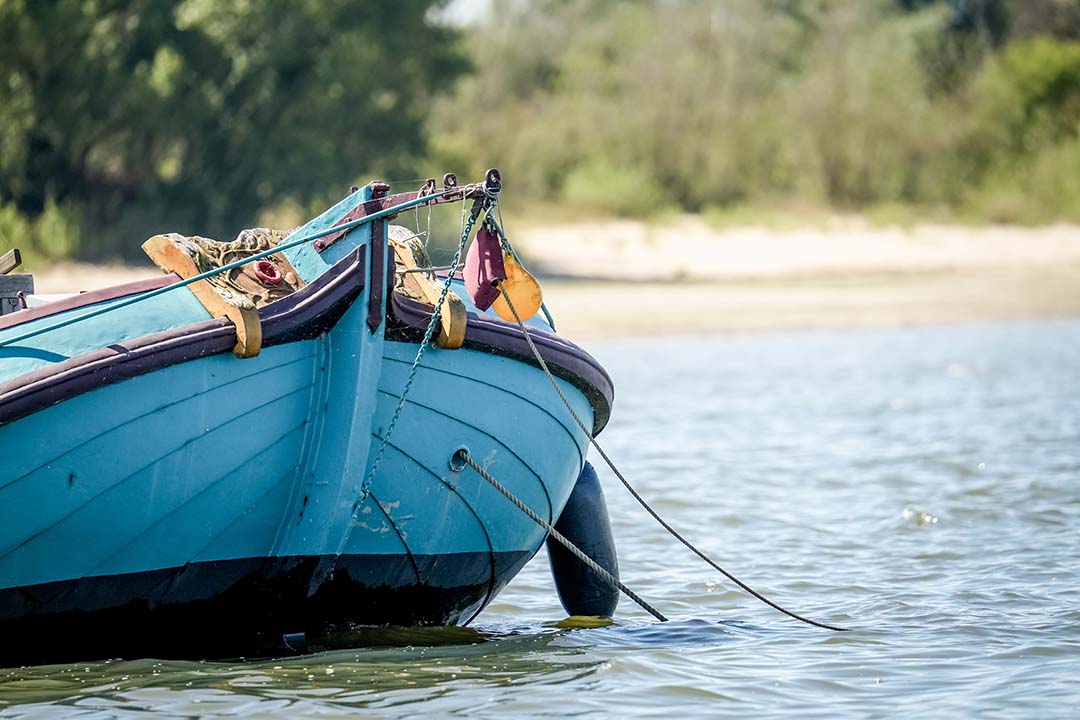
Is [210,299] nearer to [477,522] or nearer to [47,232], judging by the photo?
[477,522]

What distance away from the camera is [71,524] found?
14.9 feet

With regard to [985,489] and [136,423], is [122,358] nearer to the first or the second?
[136,423]

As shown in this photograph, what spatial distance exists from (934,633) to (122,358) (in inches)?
119

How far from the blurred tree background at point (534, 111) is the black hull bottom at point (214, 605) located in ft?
43.2

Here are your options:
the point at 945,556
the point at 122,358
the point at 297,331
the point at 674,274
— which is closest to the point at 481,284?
the point at 297,331

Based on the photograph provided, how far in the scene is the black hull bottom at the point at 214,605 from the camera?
4.74 m

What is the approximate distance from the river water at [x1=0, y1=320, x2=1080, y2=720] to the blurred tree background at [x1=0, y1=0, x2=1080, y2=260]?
33.8ft

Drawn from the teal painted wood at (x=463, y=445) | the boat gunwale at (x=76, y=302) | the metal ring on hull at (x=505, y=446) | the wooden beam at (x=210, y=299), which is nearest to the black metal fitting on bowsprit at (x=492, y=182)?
the teal painted wood at (x=463, y=445)

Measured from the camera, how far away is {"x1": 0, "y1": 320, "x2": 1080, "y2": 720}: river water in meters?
4.70

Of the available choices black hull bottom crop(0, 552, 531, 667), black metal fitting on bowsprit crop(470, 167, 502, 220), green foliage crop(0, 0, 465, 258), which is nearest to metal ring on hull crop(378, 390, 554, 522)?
black hull bottom crop(0, 552, 531, 667)

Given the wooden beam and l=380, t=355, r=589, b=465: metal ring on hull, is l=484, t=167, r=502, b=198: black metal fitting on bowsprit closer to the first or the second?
l=380, t=355, r=589, b=465: metal ring on hull

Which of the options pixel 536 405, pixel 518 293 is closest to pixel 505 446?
pixel 536 405

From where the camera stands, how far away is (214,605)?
16.0 feet

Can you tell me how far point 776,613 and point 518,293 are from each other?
1.93 m
